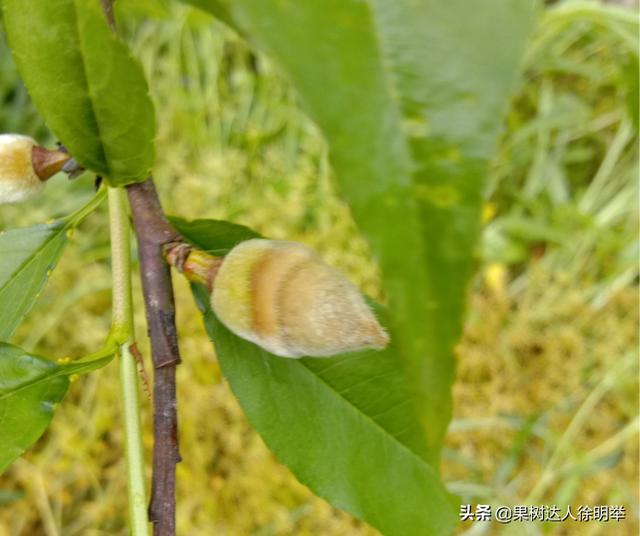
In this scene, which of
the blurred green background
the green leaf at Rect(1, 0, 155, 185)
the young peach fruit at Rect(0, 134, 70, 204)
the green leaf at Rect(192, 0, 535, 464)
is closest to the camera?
the green leaf at Rect(192, 0, 535, 464)

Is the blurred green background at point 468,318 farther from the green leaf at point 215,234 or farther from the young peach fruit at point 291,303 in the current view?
the young peach fruit at point 291,303

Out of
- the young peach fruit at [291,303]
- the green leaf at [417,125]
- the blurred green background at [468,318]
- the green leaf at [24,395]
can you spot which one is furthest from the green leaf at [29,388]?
the blurred green background at [468,318]

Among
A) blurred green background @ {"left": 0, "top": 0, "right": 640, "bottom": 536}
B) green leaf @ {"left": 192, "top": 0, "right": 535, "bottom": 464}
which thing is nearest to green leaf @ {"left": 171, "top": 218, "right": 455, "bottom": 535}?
green leaf @ {"left": 192, "top": 0, "right": 535, "bottom": 464}

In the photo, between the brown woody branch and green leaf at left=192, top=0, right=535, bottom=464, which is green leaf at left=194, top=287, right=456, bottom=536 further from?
green leaf at left=192, top=0, right=535, bottom=464

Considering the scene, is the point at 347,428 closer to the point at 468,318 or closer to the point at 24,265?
the point at 24,265

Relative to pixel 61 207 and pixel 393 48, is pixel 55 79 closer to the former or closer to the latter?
pixel 393 48
